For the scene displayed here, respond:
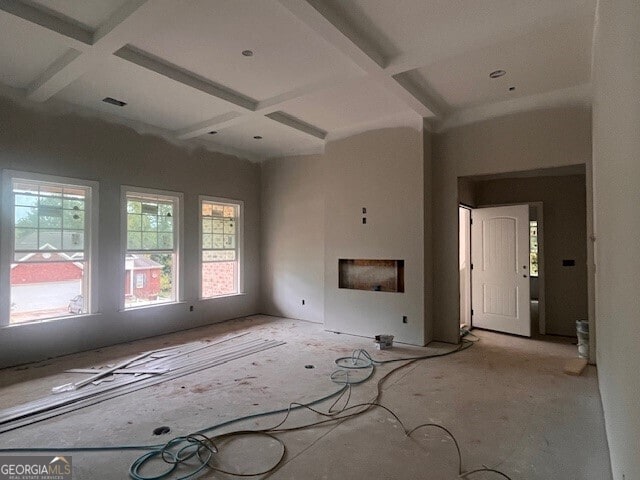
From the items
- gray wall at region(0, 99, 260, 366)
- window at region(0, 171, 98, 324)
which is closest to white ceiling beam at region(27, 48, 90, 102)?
gray wall at region(0, 99, 260, 366)

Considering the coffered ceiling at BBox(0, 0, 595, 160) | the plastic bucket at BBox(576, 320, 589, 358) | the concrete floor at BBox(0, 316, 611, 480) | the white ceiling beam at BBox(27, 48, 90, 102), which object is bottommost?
the concrete floor at BBox(0, 316, 611, 480)

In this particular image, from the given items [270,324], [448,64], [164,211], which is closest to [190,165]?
[164,211]

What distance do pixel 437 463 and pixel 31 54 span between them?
5.03 meters

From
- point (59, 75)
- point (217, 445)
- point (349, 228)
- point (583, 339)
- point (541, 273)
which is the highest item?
point (59, 75)

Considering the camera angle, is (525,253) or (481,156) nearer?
(481,156)

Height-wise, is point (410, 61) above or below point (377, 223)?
above

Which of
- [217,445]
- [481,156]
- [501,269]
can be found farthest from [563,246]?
[217,445]

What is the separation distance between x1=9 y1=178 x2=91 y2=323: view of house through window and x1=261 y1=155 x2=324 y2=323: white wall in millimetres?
3301

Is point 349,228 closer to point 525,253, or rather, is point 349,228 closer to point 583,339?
point 525,253

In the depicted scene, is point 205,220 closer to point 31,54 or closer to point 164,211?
point 164,211

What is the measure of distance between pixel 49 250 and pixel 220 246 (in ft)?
9.05

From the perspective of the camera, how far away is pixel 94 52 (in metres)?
3.26

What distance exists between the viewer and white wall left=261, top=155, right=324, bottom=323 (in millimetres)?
6691

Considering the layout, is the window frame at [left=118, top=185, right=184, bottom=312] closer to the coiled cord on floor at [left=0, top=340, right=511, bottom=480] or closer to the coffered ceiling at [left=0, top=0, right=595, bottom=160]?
the coffered ceiling at [left=0, top=0, right=595, bottom=160]
